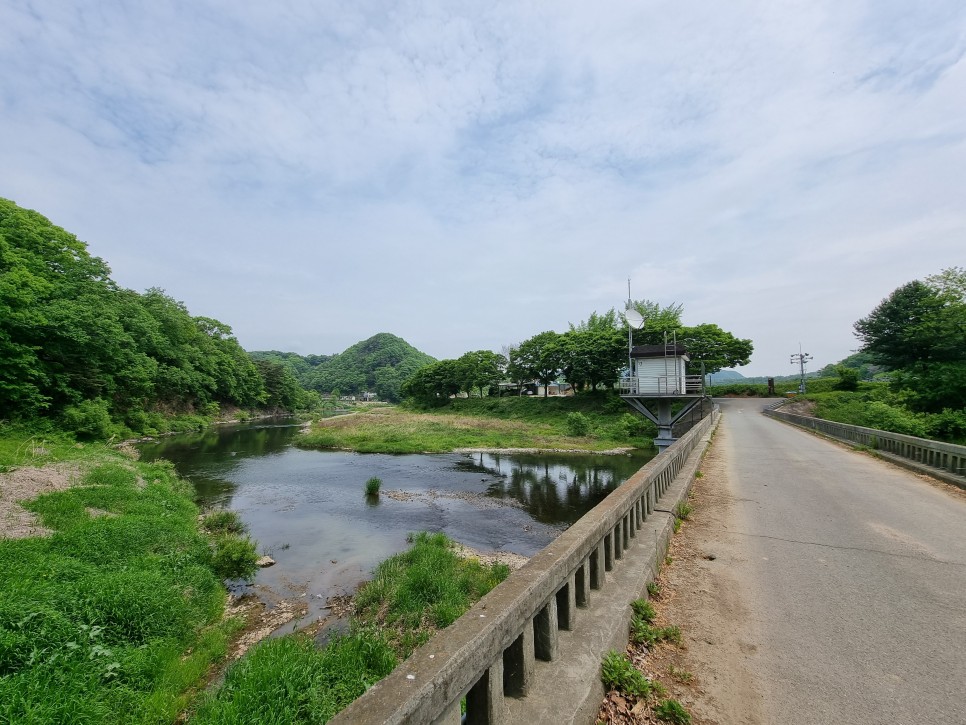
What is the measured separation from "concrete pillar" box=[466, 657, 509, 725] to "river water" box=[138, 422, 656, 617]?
6.81 meters

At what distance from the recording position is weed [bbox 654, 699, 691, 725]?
2.48 m

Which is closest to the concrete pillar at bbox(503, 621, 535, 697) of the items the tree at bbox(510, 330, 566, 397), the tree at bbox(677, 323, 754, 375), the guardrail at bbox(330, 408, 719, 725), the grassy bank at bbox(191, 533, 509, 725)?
the guardrail at bbox(330, 408, 719, 725)

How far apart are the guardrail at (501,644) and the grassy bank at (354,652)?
9.75ft

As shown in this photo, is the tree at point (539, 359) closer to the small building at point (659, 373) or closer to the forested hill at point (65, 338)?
the small building at point (659, 373)

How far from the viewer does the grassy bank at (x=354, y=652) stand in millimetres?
4555

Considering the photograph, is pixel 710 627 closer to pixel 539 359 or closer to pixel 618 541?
pixel 618 541

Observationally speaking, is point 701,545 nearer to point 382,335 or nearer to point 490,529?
point 490,529

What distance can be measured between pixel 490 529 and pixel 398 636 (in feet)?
21.2

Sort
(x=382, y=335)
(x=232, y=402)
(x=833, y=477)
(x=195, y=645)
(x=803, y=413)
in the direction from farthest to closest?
1. (x=382, y=335)
2. (x=232, y=402)
3. (x=803, y=413)
4. (x=833, y=477)
5. (x=195, y=645)

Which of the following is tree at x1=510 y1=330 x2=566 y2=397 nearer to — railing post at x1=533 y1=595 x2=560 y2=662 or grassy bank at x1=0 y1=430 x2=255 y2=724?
grassy bank at x1=0 y1=430 x2=255 y2=724

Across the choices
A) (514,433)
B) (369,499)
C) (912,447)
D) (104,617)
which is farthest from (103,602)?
(514,433)

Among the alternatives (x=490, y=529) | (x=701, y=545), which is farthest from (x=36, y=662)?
(x=490, y=529)

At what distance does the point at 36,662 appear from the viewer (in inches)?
184

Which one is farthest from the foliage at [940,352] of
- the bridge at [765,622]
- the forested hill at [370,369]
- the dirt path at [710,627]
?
the forested hill at [370,369]
